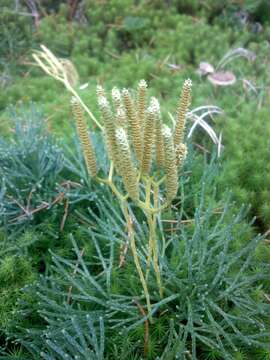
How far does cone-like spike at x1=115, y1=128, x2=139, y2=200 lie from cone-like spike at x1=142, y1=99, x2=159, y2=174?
0.13 ft

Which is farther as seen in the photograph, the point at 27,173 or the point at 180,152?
the point at 27,173

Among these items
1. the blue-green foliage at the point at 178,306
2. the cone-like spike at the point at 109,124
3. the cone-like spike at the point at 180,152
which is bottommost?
the blue-green foliage at the point at 178,306

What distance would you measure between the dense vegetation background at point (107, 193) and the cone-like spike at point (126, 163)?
396mm

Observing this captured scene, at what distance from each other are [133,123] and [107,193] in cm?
78

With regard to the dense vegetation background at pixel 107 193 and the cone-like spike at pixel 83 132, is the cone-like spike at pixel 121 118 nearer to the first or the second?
the cone-like spike at pixel 83 132

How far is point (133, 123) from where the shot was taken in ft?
3.24

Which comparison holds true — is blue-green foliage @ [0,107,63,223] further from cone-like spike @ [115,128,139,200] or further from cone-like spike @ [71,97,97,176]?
cone-like spike @ [115,128,139,200]

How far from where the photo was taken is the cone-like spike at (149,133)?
92cm

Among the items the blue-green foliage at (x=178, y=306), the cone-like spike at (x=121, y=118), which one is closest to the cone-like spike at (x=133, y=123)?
the cone-like spike at (x=121, y=118)

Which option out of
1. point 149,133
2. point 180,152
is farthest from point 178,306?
point 149,133

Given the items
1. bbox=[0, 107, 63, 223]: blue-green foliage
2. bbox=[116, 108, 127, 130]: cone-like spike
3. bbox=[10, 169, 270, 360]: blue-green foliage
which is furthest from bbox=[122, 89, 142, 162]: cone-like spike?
bbox=[0, 107, 63, 223]: blue-green foliage

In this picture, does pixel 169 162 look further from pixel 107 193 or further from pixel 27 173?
pixel 27 173

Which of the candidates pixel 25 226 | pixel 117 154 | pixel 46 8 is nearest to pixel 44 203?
pixel 25 226

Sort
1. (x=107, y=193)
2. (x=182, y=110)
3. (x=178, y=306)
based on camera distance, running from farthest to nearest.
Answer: (x=107, y=193), (x=178, y=306), (x=182, y=110)
